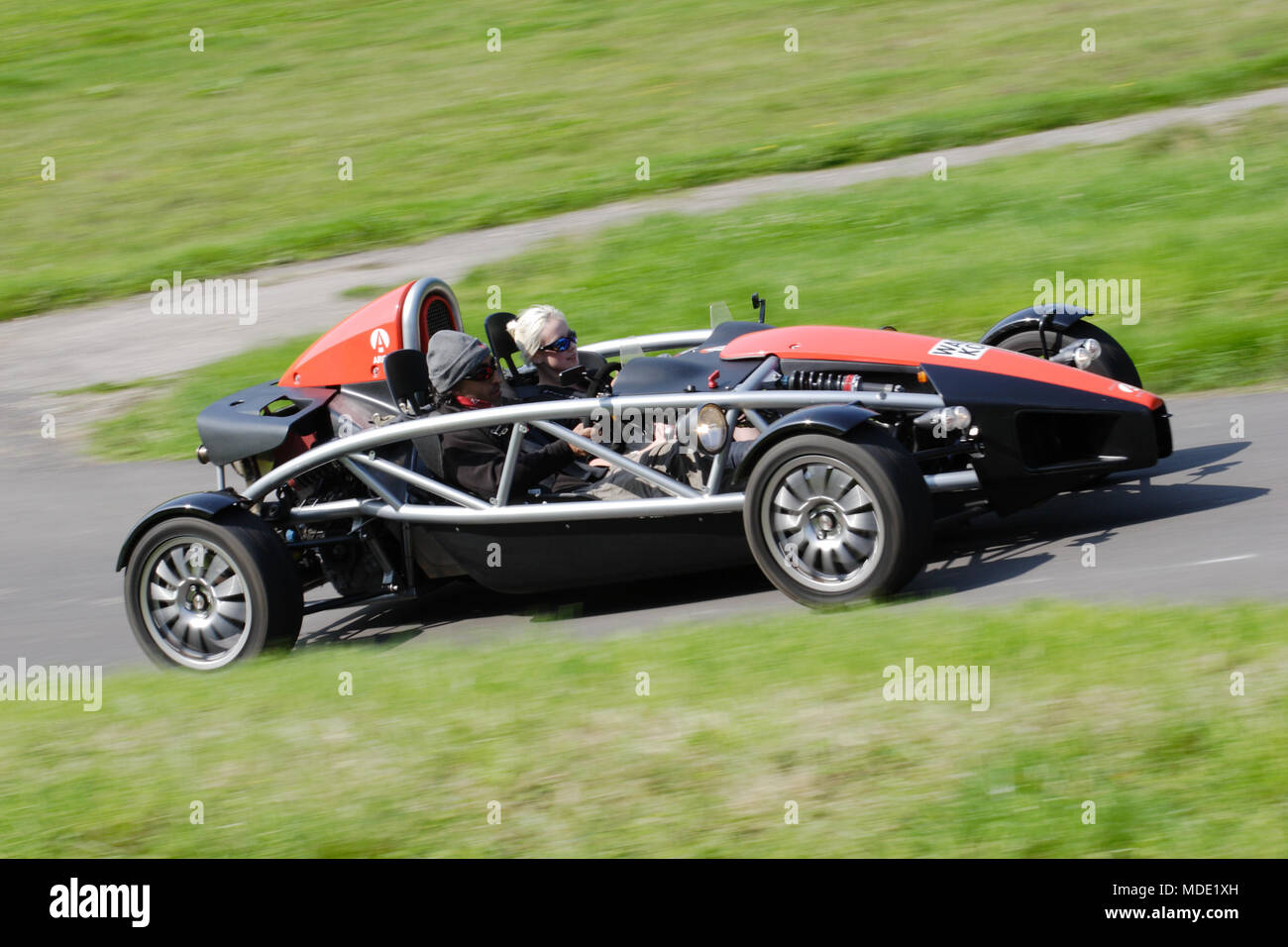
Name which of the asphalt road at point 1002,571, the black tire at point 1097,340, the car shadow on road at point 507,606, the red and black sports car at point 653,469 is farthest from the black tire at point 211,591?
the black tire at point 1097,340

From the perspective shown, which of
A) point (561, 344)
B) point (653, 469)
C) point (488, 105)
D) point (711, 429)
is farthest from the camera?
point (488, 105)

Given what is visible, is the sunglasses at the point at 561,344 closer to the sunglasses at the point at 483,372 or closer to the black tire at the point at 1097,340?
the sunglasses at the point at 483,372

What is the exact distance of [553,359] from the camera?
297 inches

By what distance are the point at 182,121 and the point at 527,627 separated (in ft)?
55.4

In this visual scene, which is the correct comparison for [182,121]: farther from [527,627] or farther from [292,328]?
[527,627]

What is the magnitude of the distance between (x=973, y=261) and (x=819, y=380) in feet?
18.2

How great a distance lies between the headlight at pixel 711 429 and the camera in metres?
6.16

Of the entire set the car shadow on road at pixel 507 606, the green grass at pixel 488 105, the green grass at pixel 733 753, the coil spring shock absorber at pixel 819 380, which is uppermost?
the green grass at pixel 488 105

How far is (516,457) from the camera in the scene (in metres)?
6.60

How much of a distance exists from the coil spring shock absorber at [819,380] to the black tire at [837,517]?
2.43ft

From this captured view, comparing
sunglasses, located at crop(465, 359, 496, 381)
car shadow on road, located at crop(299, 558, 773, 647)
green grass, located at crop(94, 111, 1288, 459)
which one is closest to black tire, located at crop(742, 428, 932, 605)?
car shadow on road, located at crop(299, 558, 773, 647)

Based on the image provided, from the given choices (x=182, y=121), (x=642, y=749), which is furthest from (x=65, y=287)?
(x=642, y=749)

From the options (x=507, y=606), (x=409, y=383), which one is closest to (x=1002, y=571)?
(x=507, y=606)

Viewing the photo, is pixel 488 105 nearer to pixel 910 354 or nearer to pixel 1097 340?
pixel 1097 340
